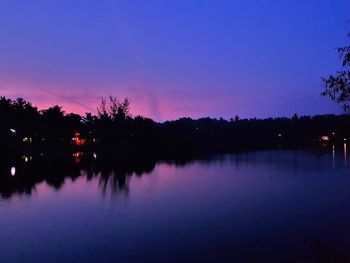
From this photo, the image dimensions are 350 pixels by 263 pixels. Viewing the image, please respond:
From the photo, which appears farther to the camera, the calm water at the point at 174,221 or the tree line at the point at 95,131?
the tree line at the point at 95,131

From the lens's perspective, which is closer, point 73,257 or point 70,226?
point 73,257

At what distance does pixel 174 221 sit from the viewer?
21.4m

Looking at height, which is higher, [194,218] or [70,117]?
[70,117]

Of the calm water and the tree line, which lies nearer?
the calm water

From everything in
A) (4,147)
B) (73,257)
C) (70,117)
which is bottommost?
(73,257)

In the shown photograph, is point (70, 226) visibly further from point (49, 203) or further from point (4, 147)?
point (4, 147)

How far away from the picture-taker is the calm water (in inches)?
619

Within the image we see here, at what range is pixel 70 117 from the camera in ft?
310

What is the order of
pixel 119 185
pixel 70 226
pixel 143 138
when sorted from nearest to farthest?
pixel 70 226 → pixel 119 185 → pixel 143 138

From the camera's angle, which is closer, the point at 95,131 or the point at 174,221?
the point at 174,221

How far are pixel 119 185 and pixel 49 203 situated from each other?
9.82m

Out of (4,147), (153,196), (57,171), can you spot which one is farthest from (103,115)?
(153,196)

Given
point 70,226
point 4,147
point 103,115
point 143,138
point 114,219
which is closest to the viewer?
point 70,226

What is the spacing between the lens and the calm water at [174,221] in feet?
51.6
